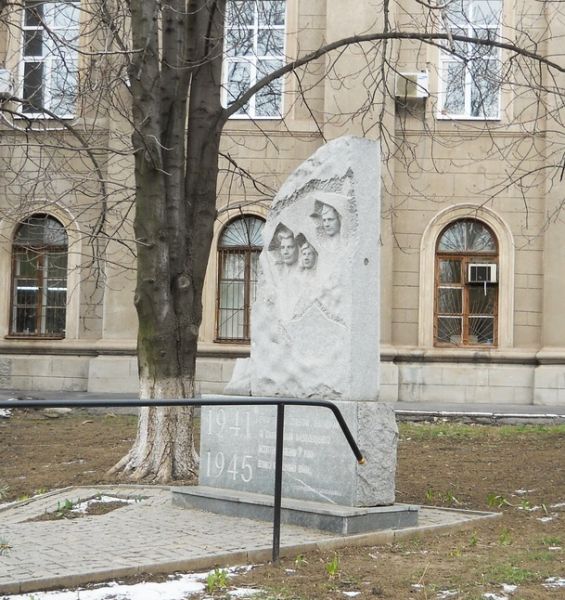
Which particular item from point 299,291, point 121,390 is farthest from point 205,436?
point 121,390

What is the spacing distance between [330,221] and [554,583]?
3.25 metres

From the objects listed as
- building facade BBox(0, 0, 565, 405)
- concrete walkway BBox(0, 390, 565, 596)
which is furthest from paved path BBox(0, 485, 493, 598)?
building facade BBox(0, 0, 565, 405)

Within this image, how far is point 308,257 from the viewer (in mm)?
8164

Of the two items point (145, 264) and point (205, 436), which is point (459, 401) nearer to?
point (145, 264)

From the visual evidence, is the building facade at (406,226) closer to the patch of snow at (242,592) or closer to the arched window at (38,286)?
the arched window at (38,286)

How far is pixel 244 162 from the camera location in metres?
19.6

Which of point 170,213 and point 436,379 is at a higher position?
point 170,213

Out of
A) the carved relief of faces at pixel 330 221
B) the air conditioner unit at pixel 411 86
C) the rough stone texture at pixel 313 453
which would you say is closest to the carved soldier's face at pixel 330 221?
the carved relief of faces at pixel 330 221

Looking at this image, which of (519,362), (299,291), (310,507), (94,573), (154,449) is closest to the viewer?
(94,573)

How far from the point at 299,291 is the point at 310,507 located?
1.74 m

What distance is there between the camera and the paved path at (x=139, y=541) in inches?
225

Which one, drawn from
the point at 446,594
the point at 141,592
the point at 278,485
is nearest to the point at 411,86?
the point at 278,485

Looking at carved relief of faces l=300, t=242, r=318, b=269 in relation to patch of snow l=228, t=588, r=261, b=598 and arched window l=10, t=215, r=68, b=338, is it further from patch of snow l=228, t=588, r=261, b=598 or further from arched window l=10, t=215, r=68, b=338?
arched window l=10, t=215, r=68, b=338

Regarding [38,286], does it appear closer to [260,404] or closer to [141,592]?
[260,404]
